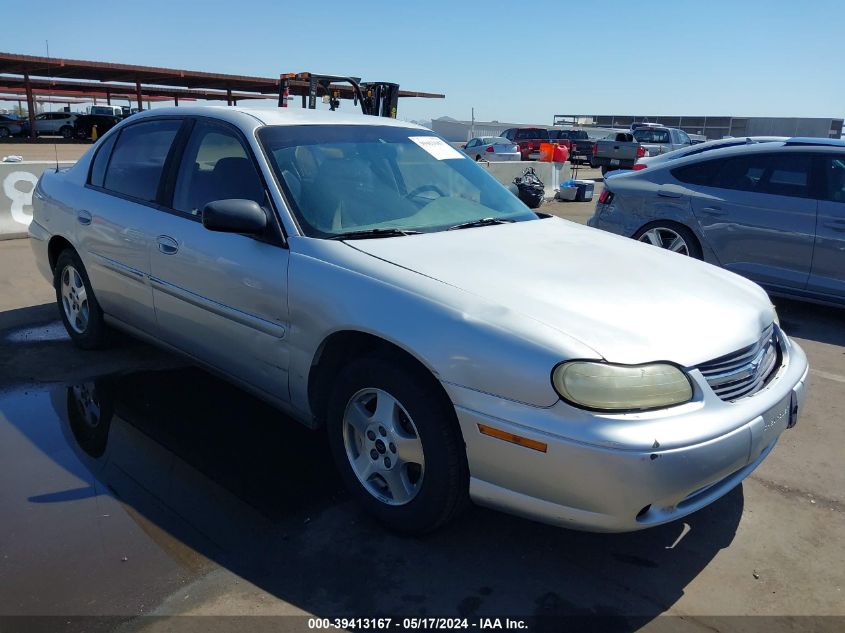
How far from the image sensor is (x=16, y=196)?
29.0 ft

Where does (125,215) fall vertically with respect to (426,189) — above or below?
below

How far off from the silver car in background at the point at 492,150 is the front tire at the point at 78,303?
20263mm

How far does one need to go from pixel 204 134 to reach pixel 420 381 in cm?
208

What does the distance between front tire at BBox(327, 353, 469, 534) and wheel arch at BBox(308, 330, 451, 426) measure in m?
0.03

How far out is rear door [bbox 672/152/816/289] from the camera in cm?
610

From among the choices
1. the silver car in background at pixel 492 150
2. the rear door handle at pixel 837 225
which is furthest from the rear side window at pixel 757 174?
→ the silver car in background at pixel 492 150

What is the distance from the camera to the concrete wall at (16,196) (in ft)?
28.6

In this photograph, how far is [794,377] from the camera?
2.94 m

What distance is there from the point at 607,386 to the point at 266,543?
4.96 ft

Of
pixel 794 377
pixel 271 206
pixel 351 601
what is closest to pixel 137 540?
pixel 351 601

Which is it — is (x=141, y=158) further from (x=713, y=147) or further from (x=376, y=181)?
(x=713, y=147)

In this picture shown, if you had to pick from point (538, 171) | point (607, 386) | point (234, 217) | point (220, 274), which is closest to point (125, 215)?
point (220, 274)

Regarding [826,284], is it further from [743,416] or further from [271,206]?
[271,206]

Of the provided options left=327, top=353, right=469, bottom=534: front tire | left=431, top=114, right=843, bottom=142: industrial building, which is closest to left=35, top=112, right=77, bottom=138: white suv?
left=431, top=114, right=843, bottom=142: industrial building
